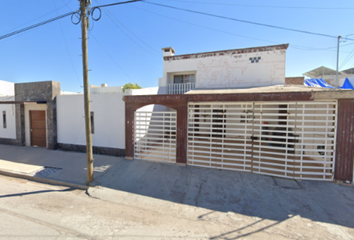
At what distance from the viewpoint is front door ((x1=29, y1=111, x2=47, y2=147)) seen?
10359 millimetres

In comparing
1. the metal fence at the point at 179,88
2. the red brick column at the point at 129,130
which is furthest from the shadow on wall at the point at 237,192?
the metal fence at the point at 179,88

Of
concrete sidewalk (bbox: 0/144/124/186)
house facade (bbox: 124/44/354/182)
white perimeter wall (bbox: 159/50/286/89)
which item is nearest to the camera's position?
house facade (bbox: 124/44/354/182)

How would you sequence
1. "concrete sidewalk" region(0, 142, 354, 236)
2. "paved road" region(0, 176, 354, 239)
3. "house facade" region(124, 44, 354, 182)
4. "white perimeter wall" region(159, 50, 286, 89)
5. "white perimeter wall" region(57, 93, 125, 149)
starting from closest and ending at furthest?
"paved road" region(0, 176, 354, 239) < "concrete sidewalk" region(0, 142, 354, 236) < "house facade" region(124, 44, 354, 182) < "white perimeter wall" region(57, 93, 125, 149) < "white perimeter wall" region(159, 50, 286, 89)

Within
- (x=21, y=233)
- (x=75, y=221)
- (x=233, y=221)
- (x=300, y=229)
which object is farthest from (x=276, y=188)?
Result: (x=21, y=233)

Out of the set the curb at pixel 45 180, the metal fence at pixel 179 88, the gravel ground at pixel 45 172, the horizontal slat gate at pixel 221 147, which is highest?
the metal fence at pixel 179 88

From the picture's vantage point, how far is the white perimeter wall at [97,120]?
27.3 ft

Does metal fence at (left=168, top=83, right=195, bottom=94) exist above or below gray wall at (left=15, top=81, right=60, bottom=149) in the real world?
above

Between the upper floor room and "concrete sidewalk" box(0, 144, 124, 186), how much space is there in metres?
7.52

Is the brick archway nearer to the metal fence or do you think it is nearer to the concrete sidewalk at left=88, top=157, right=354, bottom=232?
the concrete sidewalk at left=88, top=157, right=354, bottom=232

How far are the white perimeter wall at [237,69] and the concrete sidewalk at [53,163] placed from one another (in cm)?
813

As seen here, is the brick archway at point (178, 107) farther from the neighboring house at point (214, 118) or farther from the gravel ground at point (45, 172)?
the gravel ground at point (45, 172)

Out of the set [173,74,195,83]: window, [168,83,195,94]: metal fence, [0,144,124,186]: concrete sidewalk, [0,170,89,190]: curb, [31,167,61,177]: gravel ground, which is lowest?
[0,170,89,190]: curb

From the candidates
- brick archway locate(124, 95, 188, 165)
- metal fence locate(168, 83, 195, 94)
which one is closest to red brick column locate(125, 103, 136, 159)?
brick archway locate(124, 95, 188, 165)

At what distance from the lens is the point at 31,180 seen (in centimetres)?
614
